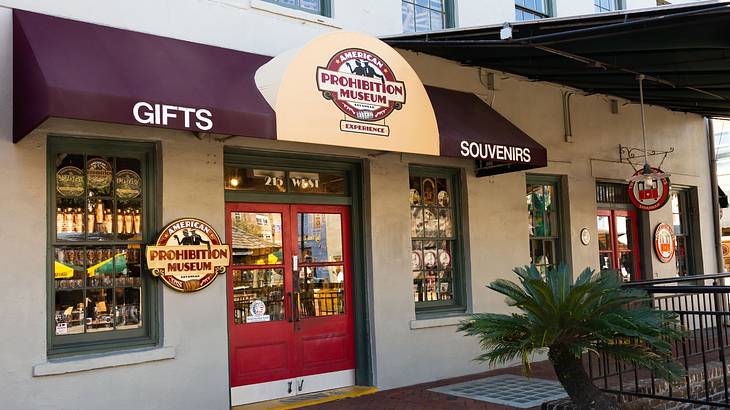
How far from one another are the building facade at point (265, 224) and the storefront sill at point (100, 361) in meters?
0.02

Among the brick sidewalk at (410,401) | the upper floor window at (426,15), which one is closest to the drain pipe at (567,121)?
the upper floor window at (426,15)

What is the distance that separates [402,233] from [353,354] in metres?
1.61

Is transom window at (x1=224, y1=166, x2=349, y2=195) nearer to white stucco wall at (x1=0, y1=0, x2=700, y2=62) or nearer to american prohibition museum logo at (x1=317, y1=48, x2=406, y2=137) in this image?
white stucco wall at (x1=0, y1=0, x2=700, y2=62)

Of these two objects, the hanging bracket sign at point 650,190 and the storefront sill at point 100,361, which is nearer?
the storefront sill at point 100,361

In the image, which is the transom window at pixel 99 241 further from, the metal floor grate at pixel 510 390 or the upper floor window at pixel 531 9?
the upper floor window at pixel 531 9

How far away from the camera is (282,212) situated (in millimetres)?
8297

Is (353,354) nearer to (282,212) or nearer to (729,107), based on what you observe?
(282,212)

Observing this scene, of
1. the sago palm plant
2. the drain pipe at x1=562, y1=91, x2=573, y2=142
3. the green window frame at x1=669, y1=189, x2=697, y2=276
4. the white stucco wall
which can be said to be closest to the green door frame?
the white stucco wall

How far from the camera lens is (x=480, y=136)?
28.0 ft

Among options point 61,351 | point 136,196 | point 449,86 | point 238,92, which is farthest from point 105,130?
point 449,86

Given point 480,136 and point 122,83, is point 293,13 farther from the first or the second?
point 122,83

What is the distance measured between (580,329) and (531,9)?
23.0 ft

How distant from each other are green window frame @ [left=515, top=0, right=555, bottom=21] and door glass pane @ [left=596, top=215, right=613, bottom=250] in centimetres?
358

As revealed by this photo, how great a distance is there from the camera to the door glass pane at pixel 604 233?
12336 millimetres
